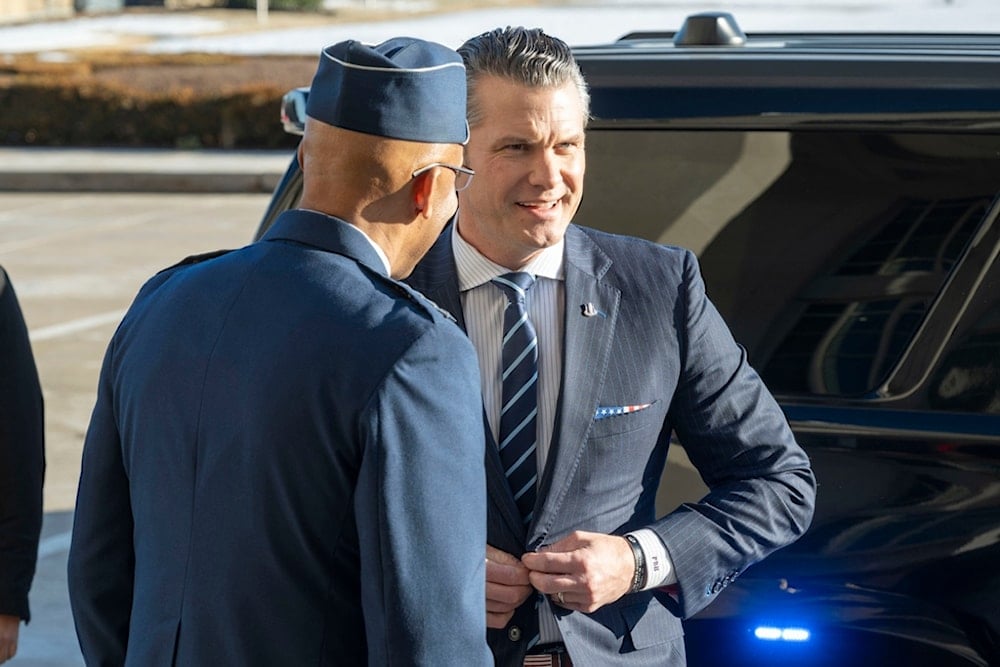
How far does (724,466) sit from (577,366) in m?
0.30

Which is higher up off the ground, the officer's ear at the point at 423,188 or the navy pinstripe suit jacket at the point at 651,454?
the officer's ear at the point at 423,188

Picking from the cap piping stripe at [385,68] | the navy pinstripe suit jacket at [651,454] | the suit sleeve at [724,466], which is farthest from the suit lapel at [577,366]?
the cap piping stripe at [385,68]

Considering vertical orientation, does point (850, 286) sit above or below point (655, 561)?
above

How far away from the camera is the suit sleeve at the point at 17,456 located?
2.95 m

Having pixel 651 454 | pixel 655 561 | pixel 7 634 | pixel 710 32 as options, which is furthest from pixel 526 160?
pixel 7 634

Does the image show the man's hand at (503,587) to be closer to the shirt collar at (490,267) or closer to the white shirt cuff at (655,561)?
the white shirt cuff at (655,561)

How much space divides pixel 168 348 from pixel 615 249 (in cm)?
89

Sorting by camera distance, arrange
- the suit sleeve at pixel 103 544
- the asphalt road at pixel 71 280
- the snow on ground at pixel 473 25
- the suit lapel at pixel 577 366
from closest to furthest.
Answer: the suit sleeve at pixel 103 544 < the suit lapel at pixel 577 366 < the asphalt road at pixel 71 280 < the snow on ground at pixel 473 25

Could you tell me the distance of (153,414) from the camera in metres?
1.94

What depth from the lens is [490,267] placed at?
8.40 feet

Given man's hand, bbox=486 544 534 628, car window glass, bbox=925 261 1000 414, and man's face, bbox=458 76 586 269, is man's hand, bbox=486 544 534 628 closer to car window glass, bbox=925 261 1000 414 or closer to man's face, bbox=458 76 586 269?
man's face, bbox=458 76 586 269

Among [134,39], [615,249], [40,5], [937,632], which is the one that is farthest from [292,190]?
[40,5]

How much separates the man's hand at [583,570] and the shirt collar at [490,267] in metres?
0.47

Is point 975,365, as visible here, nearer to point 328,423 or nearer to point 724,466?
point 724,466
